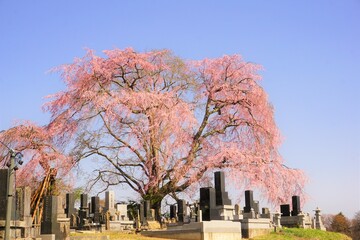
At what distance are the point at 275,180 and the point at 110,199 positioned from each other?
10998 mm

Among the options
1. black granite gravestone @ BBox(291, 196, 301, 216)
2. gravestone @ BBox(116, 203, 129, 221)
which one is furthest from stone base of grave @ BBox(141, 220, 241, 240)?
gravestone @ BBox(116, 203, 129, 221)

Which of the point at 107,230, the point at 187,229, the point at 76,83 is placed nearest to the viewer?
the point at 187,229

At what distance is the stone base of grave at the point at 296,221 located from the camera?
2992 centimetres

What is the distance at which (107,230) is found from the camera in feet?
86.5

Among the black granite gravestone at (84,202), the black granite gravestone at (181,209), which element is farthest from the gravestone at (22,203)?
the black granite gravestone at (84,202)

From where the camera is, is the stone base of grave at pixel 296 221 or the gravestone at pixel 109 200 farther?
the gravestone at pixel 109 200

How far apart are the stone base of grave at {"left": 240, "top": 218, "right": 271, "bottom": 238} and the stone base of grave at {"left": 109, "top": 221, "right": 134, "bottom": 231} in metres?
7.31

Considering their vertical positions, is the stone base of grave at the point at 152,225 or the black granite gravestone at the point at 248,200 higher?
the black granite gravestone at the point at 248,200

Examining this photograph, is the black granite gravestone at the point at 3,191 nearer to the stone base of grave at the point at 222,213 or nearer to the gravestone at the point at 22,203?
the gravestone at the point at 22,203

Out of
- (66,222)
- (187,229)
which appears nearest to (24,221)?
(66,222)

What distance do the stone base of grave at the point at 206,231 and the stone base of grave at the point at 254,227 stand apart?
1.04 meters

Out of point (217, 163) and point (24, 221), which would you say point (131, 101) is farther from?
point (24, 221)

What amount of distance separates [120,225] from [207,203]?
7625 millimetres

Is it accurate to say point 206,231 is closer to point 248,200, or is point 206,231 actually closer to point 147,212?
point 147,212
